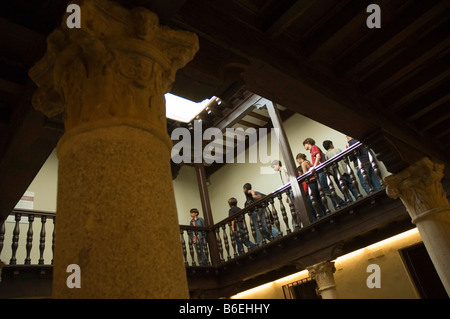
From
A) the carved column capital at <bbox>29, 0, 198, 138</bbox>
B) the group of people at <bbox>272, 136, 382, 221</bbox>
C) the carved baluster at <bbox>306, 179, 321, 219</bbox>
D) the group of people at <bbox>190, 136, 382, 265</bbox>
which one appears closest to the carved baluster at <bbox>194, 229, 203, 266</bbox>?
the group of people at <bbox>190, 136, 382, 265</bbox>

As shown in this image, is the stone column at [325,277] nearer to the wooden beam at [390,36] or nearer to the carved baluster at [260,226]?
Answer: the carved baluster at [260,226]

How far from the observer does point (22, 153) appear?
319 cm

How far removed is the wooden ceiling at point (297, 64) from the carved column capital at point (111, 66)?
19 centimetres

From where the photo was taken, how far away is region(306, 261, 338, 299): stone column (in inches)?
296

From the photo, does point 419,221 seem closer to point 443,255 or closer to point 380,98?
point 443,255

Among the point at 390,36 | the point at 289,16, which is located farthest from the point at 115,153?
the point at 390,36

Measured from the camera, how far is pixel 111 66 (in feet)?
5.95

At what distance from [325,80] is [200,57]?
1511 mm

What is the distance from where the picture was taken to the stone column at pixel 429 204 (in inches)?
157

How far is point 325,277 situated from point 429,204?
385 centimetres

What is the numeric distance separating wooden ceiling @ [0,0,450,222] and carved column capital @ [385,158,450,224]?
14cm

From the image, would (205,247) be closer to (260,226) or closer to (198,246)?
(198,246)

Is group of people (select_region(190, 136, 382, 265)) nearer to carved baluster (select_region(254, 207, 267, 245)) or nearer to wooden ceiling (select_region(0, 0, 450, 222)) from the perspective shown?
carved baluster (select_region(254, 207, 267, 245))

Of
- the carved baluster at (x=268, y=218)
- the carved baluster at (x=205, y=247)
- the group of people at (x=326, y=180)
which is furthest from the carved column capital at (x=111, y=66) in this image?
the carved baluster at (x=205, y=247)
